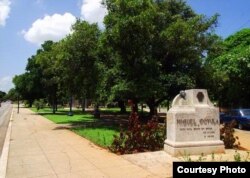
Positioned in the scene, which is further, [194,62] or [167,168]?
[194,62]

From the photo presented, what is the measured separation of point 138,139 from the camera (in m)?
13.5

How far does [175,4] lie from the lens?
31047mm

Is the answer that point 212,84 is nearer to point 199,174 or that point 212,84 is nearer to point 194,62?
point 194,62

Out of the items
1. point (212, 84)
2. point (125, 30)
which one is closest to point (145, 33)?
point (125, 30)

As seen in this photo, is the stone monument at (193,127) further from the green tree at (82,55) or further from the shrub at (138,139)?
the green tree at (82,55)

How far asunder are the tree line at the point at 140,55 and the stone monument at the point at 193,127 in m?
9.54

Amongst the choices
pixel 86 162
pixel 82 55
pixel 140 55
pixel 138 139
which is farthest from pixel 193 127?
pixel 82 55

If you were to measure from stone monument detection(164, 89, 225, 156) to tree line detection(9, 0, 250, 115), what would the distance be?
31.3 feet

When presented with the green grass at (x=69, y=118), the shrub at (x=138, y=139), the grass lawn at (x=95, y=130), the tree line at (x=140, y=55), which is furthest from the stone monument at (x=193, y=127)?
the green grass at (x=69, y=118)

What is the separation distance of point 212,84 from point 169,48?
18.8 ft

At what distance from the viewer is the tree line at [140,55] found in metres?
22.7

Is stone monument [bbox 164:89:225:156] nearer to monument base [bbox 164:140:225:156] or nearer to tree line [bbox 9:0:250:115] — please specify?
monument base [bbox 164:140:225:156]

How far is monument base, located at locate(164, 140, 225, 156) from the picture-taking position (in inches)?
477

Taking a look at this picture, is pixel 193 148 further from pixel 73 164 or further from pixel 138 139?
pixel 73 164
